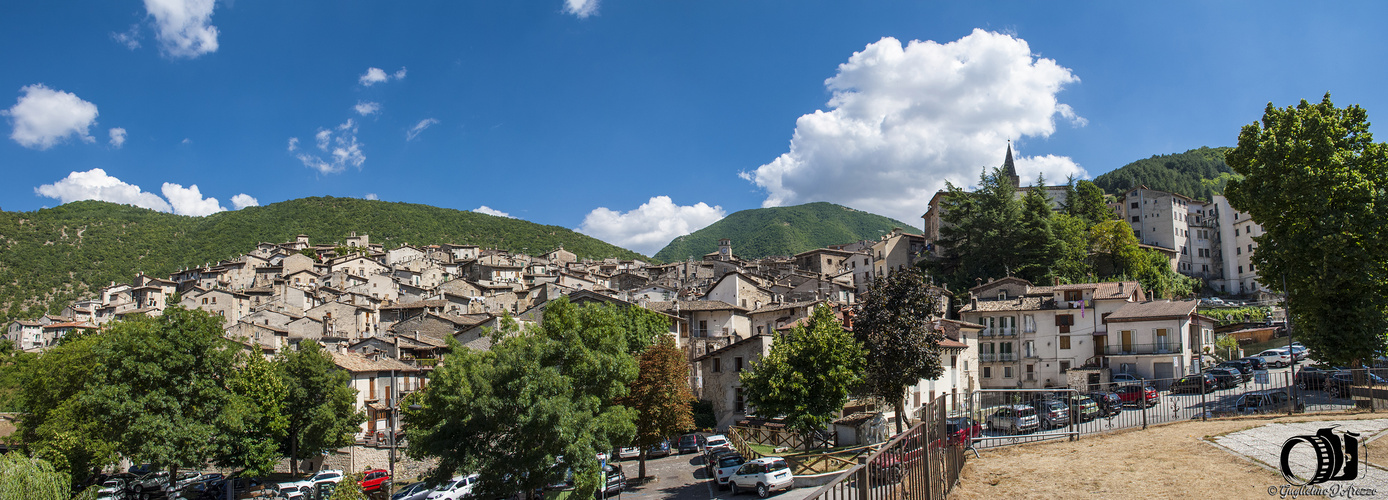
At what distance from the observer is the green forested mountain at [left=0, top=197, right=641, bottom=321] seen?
106 m

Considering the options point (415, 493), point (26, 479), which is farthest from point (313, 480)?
point (26, 479)

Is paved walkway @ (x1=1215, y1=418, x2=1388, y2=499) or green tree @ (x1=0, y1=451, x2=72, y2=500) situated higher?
paved walkway @ (x1=1215, y1=418, x2=1388, y2=499)

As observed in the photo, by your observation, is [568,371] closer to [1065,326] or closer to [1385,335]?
[1385,335]

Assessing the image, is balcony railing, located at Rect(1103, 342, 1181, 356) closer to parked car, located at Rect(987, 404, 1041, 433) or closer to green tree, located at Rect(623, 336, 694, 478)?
green tree, located at Rect(623, 336, 694, 478)

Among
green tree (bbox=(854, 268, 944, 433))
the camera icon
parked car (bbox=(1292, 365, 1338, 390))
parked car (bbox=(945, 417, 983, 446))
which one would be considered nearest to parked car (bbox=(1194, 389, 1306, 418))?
parked car (bbox=(1292, 365, 1338, 390))

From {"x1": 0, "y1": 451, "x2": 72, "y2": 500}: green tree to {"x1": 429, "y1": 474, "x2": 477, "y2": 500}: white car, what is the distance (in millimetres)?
11586

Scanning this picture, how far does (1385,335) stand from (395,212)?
5779 inches

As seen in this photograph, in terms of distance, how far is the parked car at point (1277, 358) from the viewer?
1405 inches

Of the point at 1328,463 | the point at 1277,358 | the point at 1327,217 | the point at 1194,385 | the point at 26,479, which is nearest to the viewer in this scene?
the point at 1328,463

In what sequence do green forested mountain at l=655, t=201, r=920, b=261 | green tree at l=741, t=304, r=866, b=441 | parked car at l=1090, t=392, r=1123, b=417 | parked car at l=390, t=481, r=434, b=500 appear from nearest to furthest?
parked car at l=1090, t=392, r=1123, b=417, green tree at l=741, t=304, r=866, b=441, parked car at l=390, t=481, r=434, b=500, green forested mountain at l=655, t=201, r=920, b=261

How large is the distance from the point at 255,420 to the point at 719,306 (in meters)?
28.1

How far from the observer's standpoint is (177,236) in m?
129

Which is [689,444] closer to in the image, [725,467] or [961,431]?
[725,467]

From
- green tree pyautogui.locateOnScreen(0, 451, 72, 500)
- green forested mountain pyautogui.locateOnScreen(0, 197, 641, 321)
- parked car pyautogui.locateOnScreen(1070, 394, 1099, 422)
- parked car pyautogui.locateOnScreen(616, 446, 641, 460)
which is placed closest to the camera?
parked car pyautogui.locateOnScreen(1070, 394, 1099, 422)
